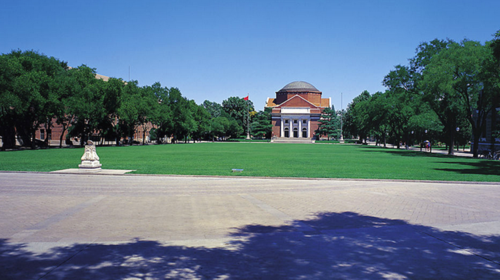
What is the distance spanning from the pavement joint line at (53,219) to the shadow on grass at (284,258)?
474 mm

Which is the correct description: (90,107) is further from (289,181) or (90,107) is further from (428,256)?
(428,256)

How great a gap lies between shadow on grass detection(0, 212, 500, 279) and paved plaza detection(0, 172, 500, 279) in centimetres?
2

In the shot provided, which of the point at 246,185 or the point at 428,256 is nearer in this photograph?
the point at 428,256

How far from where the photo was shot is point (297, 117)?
137000 millimetres

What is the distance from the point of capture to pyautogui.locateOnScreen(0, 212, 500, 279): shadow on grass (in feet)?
16.6

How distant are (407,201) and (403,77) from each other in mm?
37224

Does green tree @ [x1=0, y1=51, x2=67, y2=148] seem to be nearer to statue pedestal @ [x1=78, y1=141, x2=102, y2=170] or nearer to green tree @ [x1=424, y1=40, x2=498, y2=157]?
statue pedestal @ [x1=78, y1=141, x2=102, y2=170]

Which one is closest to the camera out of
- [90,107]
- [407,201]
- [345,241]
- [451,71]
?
[345,241]

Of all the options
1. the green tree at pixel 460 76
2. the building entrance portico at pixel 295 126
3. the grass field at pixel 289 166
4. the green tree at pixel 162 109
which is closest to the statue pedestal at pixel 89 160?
the grass field at pixel 289 166

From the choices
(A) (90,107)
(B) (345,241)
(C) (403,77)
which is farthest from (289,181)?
(A) (90,107)

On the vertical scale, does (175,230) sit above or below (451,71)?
below

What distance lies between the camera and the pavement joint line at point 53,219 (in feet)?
22.9

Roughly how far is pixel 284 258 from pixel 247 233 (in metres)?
1.59

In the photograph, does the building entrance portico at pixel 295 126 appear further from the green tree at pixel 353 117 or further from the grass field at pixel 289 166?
the grass field at pixel 289 166
